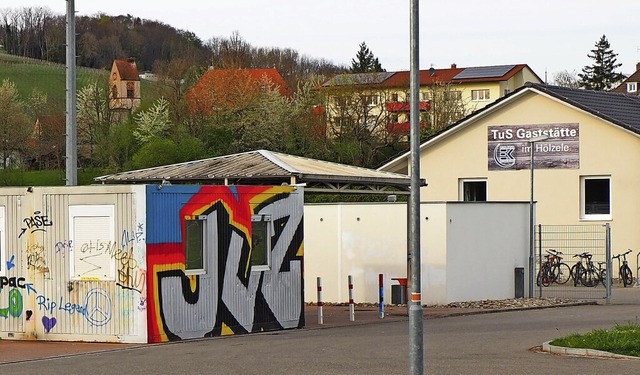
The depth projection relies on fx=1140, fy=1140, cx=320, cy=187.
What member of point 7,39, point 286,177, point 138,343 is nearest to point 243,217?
point 286,177

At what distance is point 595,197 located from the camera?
41406mm

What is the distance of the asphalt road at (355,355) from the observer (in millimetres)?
15102

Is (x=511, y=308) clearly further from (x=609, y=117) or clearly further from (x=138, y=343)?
(x=609, y=117)

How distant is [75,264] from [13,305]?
166cm

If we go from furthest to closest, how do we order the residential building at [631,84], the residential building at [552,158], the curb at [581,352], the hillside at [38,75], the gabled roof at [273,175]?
the residential building at [631,84]
the hillside at [38,75]
the residential building at [552,158]
the gabled roof at [273,175]
the curb at [581,352]

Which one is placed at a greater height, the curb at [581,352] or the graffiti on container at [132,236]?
the graffiti on container at [132,236]

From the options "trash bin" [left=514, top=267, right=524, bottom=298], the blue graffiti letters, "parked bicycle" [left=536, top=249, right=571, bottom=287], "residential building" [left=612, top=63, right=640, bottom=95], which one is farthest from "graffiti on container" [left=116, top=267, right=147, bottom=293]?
"residential building" [left=612, top=63, right=640, bottom=95]

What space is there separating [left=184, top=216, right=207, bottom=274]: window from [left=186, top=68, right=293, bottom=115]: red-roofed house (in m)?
51.8

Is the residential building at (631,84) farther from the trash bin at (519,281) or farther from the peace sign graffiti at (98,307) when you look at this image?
the peace sign graffiti at (98,307)

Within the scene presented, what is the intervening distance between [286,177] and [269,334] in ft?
11.3

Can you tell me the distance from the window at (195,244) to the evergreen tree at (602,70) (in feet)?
335

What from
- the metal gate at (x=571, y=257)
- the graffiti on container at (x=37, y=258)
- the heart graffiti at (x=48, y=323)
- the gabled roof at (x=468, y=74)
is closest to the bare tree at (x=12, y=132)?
the gabled roof at (x=468, y=74)

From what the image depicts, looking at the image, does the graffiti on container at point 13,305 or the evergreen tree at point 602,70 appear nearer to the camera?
the graffiti on container at point 13,305

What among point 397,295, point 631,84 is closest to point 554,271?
point 397,295
